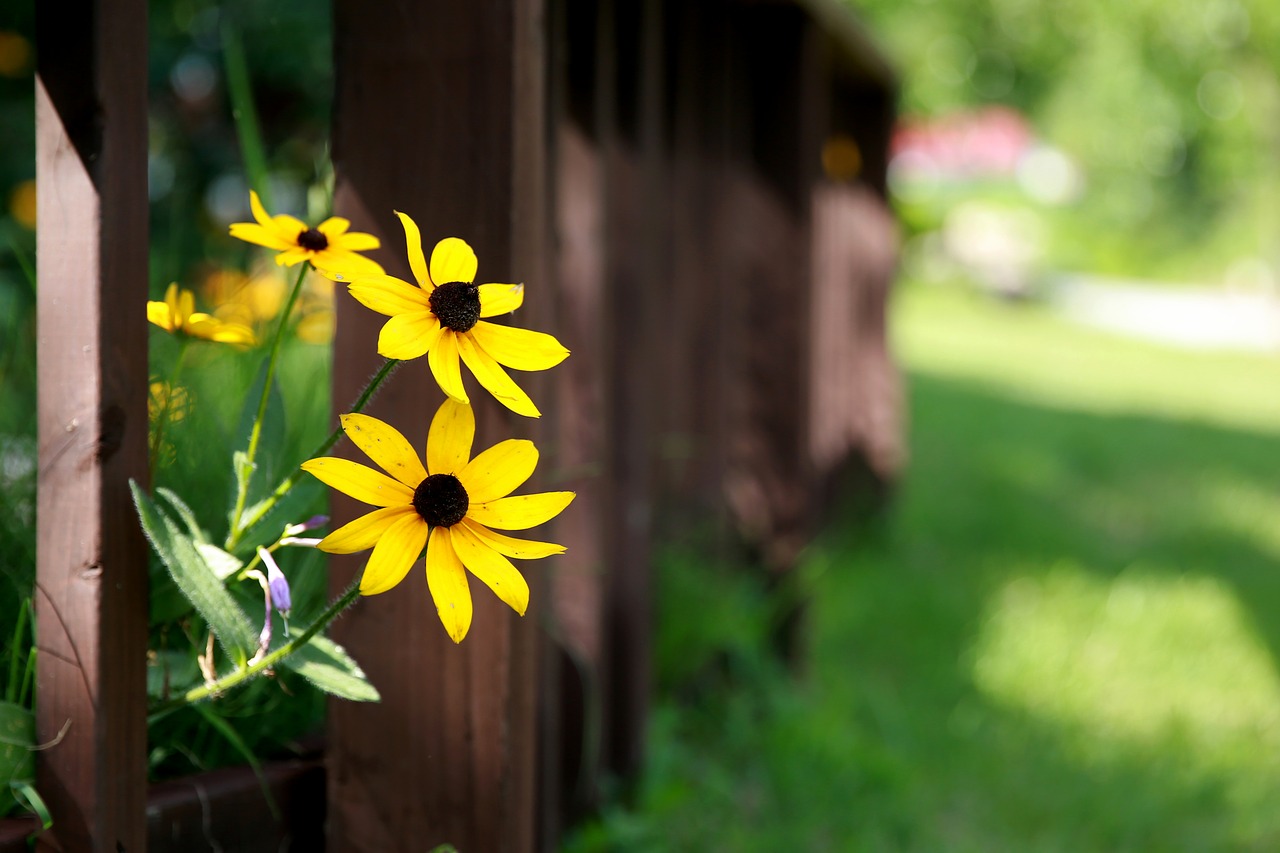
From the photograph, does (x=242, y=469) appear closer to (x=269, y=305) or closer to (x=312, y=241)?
(x=312, y=241)

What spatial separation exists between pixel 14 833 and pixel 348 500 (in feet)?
1.19

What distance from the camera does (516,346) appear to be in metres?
0.82

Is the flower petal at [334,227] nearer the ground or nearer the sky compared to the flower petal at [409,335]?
nearer the sky

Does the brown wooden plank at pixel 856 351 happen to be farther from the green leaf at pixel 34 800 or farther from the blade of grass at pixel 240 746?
the green leaf at pixel 34 800

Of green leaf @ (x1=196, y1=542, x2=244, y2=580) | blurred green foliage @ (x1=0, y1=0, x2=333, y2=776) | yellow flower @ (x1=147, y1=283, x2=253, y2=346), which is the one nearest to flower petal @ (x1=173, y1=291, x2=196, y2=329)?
yellow flower @ (x1=147, y1=283, x2=253, y2=346)

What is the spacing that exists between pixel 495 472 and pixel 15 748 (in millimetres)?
477

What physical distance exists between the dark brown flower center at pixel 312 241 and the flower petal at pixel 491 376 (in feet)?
0.61

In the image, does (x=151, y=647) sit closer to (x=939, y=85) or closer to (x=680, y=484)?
(x=680, y=484)

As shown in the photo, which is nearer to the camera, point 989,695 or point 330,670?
point 330,670

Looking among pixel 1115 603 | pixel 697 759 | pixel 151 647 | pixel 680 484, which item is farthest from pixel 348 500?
pixel 1115 603

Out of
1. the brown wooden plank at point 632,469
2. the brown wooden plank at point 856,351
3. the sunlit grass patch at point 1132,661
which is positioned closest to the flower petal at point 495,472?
the brown wooden plank at point 632,469

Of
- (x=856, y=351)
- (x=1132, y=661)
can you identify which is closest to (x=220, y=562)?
(x=1132, y=661)

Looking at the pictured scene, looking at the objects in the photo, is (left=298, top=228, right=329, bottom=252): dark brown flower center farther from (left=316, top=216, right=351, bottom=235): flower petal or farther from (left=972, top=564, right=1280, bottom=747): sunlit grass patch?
(left=972, top=564, right=1280, bottom=747): sunlit grass patch

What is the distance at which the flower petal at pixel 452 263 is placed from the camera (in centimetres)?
83
